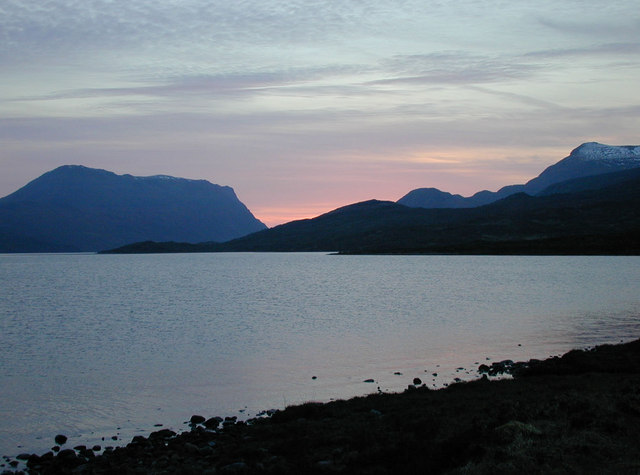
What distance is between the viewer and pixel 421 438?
19.2 m

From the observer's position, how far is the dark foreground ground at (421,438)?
617 inches

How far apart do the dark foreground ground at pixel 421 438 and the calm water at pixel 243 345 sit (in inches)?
145

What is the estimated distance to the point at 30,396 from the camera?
31.4 meters

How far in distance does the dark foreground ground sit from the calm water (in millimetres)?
3672

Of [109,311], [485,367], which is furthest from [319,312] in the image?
[485,367]

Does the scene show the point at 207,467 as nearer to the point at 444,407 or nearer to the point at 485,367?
the point at 444,407

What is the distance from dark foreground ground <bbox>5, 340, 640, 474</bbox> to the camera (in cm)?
1566

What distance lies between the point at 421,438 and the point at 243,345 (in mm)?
28854

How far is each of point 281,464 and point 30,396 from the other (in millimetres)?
18733

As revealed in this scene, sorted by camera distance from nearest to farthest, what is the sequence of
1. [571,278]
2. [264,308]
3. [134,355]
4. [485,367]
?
[485,367] → [134,355] → [264,308] → [571,278]

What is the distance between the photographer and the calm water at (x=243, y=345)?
29.3 m

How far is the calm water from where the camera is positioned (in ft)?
96.0

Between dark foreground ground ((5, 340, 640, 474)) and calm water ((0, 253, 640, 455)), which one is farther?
calm water ((0, 253, 640, 455))

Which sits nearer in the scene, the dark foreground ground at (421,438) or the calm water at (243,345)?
the dark foreground ground at (421,438)
